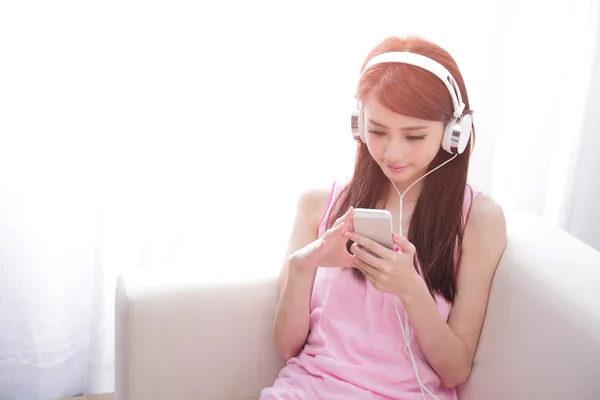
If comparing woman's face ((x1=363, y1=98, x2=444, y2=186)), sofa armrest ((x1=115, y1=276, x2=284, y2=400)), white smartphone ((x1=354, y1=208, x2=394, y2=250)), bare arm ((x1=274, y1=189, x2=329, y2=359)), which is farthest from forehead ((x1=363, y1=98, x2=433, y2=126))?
sofa armrest ((x1=115, y1=276, x2=284, y2=400))

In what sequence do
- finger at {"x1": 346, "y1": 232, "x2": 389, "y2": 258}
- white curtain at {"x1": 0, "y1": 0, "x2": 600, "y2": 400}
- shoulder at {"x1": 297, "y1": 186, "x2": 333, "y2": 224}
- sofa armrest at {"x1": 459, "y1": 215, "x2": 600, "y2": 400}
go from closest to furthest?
sofa armrest at {"x1": 459, "y1": 215, "x2": 600, "y2": 400}
finger at {"x1": 346, "y1": 232, "x2": 389, "y2": 258}
shoulder at {"x1": 297, "y1": 186, "x2": 333, "y2": 224}
white curtain at {"x1": 0, "y1": 0, "x2": 600, "y2": 400}

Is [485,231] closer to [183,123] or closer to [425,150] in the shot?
[425,150]

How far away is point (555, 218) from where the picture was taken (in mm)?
2133

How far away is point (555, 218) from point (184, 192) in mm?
1064

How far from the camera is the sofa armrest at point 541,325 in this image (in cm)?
115

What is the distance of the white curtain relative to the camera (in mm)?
1702

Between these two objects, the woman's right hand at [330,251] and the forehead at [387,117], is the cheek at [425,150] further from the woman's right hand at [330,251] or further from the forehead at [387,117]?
the woman's right hand at [330,251]

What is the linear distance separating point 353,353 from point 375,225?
11.0 inches

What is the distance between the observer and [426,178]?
4.75 ft

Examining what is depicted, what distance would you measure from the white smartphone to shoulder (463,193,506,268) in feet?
0.65

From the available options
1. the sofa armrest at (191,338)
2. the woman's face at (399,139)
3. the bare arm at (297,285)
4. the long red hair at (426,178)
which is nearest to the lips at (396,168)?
the woman's face at (399,139)

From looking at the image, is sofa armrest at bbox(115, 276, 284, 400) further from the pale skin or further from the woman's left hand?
the woman's left hand

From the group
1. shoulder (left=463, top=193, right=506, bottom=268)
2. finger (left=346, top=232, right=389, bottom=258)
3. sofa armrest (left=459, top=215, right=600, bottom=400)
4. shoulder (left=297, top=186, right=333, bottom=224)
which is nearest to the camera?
sofa armrest (left=459, top=215, right=600, bottom=400)

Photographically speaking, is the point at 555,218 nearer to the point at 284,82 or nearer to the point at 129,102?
the point at 284,82
